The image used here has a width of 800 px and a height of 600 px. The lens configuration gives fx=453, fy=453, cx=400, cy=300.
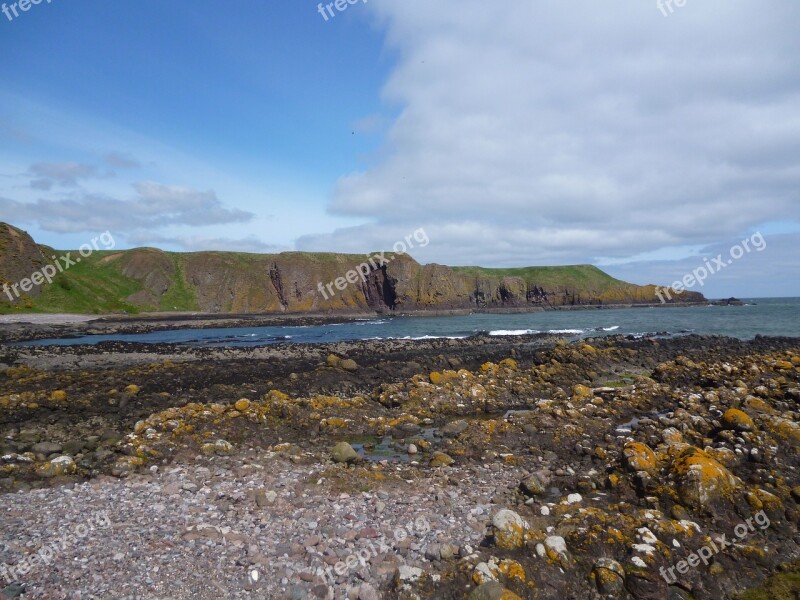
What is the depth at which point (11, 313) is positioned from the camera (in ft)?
244

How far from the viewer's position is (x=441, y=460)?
1212cm

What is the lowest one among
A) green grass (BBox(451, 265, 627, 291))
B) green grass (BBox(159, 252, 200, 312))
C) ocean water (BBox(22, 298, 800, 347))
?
ocean water (BBox(22, 298, 800, 347))

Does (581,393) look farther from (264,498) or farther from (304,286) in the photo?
(304,286)

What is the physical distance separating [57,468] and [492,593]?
1033cm

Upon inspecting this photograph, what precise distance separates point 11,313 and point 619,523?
3729 inches

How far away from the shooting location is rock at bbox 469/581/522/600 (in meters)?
6.18

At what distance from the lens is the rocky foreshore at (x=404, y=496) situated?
679 cm

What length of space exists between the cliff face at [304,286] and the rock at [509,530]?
115m

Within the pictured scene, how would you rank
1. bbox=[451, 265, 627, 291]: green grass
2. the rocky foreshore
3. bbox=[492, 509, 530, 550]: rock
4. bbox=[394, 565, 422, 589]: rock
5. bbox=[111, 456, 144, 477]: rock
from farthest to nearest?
bbox=[451, 265, 627, 291]: green grass < bbox=[111, 456, 144, 477]: rock < bbox=[492, 509, 530, 550]: rock < the rocky foreshore < bbox=[394, 565, 422, 589]: rock

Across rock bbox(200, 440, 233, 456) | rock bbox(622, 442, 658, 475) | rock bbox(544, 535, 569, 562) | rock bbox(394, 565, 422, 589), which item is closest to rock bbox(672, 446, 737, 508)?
rock bbox(622, 442, 658, 475)

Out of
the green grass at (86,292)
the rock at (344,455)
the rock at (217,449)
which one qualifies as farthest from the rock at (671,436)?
the green grass at (86,292)

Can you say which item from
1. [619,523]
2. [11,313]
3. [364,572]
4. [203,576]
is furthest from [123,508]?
[11,313]

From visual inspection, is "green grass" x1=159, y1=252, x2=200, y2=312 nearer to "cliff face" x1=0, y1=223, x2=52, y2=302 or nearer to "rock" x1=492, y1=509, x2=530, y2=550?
"cliff face" x1=0, y1=223, x2=52, y2=302

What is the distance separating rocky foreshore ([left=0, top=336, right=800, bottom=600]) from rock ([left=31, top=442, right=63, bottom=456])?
9cm
